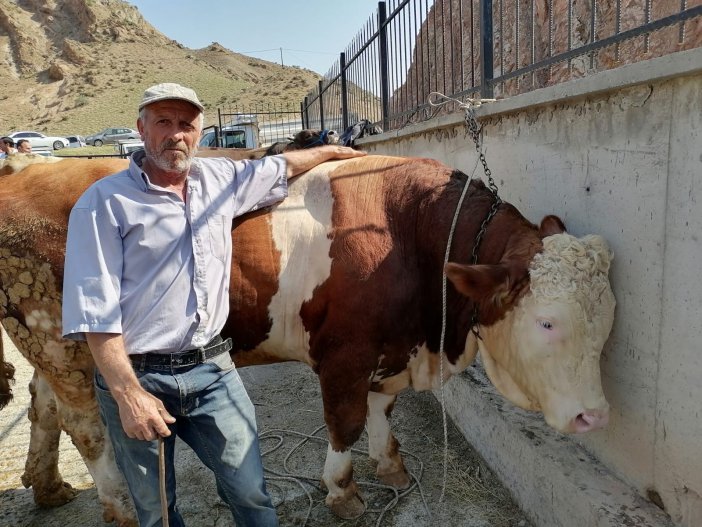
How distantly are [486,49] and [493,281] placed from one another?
2146 mm

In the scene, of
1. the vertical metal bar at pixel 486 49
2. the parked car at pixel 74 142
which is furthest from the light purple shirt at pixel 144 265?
the parked car at pixel 74 142

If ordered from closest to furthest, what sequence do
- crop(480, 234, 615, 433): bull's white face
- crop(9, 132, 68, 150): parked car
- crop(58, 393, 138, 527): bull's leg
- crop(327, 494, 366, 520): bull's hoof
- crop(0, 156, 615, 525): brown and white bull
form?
1. crop(480, 234, 615, 433): bull's white face
2. crop(0, 156, 615, 525): brown and white bull
3. crop(58, 393, 138, 527): bull's leg
4. crop(327, 494, 366, 520): bull's hoof
5. crop(9, 132, 68, 150): parked car

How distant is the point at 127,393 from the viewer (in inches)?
73.6

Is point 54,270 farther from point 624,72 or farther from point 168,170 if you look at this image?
point 624,72

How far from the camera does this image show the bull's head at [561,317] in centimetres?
222

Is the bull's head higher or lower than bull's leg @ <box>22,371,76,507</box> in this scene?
higher

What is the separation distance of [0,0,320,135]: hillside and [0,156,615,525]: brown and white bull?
1743 inches

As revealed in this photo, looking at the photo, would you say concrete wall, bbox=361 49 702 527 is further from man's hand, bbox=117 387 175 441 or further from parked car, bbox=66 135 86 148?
parked car, bbox=66 135 86 148

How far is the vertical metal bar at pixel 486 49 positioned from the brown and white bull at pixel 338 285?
3.94 feet

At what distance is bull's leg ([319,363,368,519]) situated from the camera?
2795mm

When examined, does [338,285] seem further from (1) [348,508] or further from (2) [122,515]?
(2) [122,515]

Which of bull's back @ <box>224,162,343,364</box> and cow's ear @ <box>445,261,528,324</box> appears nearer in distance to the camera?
cow's ear @ <box>445,261,528,324</box>

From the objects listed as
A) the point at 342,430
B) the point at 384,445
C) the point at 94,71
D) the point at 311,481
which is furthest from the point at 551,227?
the point at 94,71

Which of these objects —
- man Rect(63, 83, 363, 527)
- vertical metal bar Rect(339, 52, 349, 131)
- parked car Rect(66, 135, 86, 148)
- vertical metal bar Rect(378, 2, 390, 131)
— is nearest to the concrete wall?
man Rect(63, 83, 363, 527)
